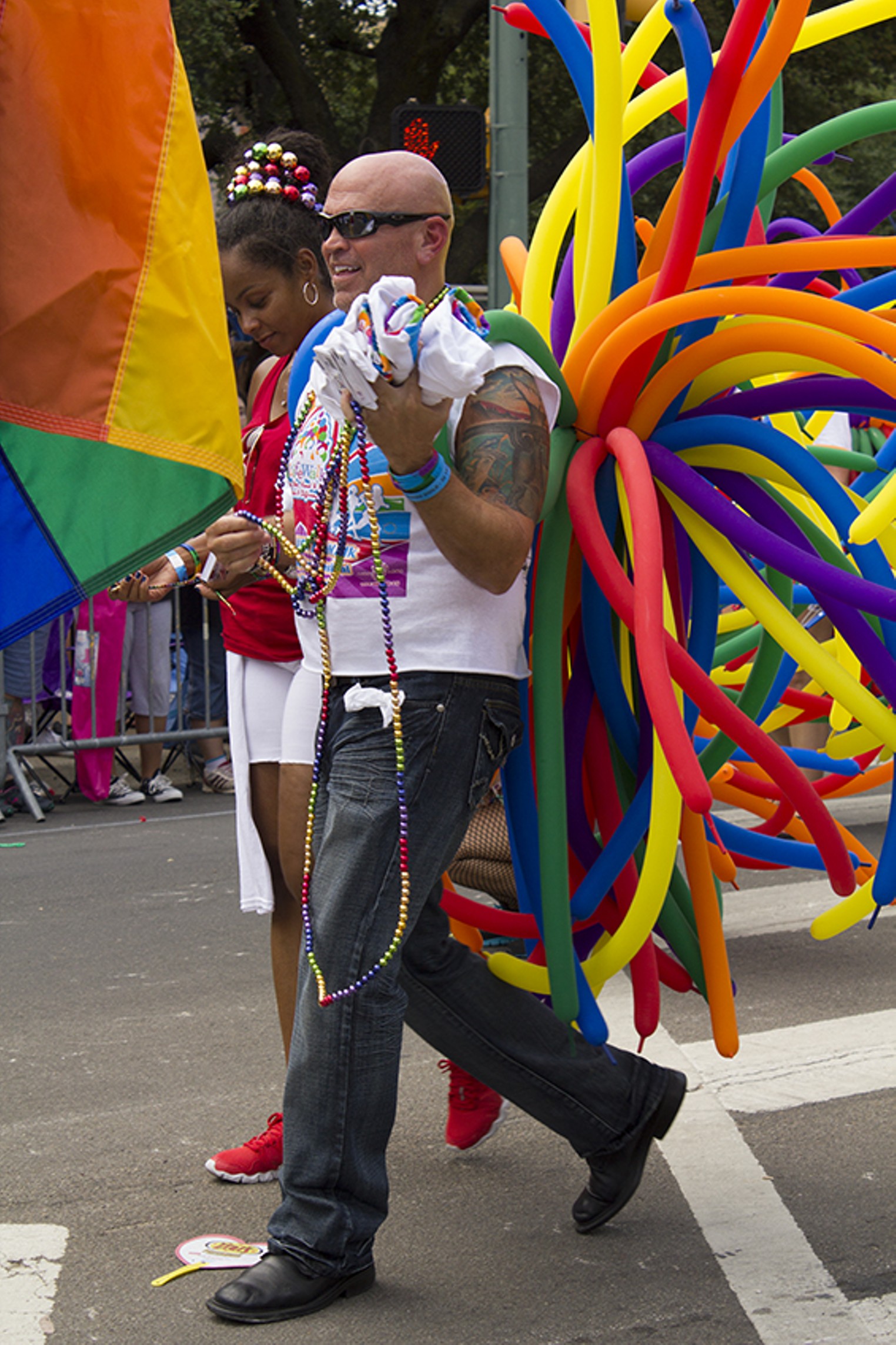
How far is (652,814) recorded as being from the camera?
9.16ft

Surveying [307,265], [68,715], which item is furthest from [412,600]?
[68,715]

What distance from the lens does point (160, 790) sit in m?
8.21

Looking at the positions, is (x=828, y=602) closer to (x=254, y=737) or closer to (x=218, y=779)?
(x=254, y=737)

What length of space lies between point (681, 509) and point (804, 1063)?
68.5 inches

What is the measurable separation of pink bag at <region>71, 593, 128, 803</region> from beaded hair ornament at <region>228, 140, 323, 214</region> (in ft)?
15.6

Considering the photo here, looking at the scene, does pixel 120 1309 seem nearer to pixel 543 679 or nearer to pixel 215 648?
pixel 543 679

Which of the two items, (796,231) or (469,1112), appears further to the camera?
(796,231)

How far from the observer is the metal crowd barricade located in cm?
784

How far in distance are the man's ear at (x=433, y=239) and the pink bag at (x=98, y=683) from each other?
5.56 metres

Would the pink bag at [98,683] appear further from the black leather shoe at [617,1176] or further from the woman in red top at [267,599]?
the black leather shoe at [617,1176]

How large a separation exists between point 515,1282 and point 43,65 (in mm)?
2142

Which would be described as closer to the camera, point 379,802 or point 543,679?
point 379,802

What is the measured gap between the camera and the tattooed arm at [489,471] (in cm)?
233

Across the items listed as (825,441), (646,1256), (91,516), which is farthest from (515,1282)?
(825,441)
